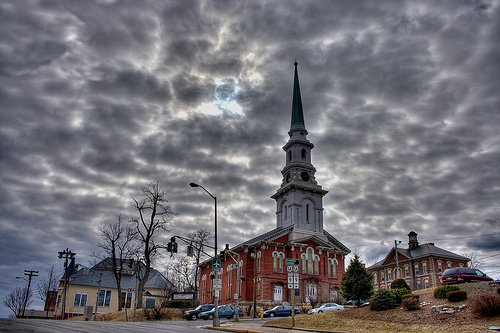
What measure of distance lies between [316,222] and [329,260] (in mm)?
5708

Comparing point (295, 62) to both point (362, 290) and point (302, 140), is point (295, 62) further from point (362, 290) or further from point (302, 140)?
point (362, 290)

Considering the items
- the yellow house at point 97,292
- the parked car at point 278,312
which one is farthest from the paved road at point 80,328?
the yellow house at point 97,292

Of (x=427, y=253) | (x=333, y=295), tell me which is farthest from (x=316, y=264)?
(x=427, y=253)

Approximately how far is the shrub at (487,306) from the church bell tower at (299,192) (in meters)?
36.5

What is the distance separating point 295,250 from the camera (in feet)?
178

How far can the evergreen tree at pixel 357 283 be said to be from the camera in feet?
95.1

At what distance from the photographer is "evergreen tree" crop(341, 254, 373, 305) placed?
29.0m

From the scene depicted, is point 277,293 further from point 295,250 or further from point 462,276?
point 462,276

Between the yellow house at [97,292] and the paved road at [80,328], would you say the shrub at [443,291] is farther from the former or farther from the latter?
the yellow house at [97,292]

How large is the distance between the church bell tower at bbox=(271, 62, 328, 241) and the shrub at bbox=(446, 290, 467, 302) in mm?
33328

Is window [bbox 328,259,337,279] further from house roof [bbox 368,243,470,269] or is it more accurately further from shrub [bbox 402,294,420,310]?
shrub [bbox 402,294,420,310]

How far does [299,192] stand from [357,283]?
30017 mm

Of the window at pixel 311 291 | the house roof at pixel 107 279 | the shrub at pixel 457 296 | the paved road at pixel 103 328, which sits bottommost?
the paved road at pixel 103 328

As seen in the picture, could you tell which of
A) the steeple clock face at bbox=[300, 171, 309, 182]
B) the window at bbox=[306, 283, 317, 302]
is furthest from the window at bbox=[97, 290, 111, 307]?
the steeple clock face at bbox=[300, 171, 309, 182]
